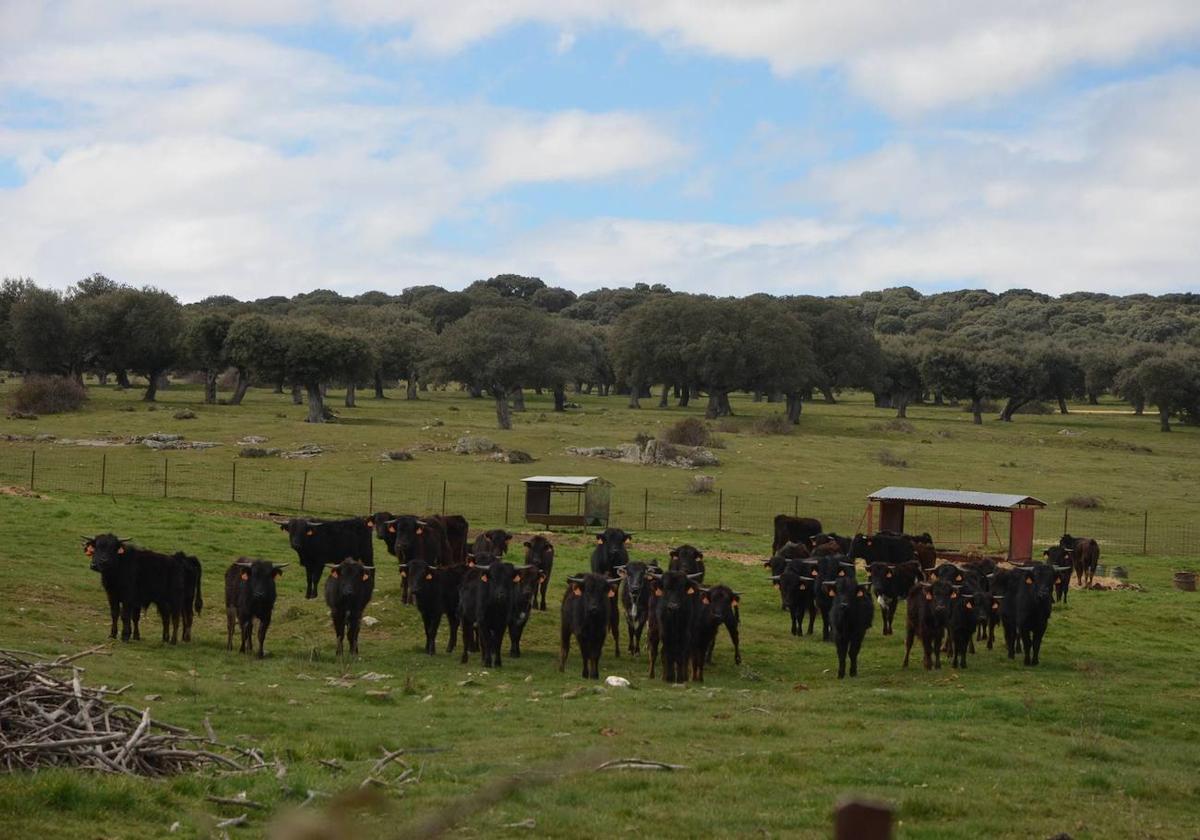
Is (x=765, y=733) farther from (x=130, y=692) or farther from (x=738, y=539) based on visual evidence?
(x=738, y=539)

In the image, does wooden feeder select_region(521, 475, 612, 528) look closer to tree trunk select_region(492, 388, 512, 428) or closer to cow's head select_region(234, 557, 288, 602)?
cow's head select_region(234, 557, 288, 602)

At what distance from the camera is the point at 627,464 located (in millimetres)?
57969

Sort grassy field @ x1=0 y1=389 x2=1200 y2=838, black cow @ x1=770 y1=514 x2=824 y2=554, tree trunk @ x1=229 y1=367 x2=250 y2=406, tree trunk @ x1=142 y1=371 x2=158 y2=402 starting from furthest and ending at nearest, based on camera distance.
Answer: tree trunk @ x1=229 y1=367 x2=250 y2=406 < tree trunk @ x1=142 y1=371 x2=158 y2=402 < black cow @ x1=770 y1=514 x2=824 y2=554 < grassy field @ x1=0 y1=389 x2=1200 y2=838

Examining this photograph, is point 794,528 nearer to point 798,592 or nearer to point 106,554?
point 798,592

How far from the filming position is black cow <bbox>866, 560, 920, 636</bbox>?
2541cm

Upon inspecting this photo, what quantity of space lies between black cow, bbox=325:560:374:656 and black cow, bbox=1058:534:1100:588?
1941 centimetres

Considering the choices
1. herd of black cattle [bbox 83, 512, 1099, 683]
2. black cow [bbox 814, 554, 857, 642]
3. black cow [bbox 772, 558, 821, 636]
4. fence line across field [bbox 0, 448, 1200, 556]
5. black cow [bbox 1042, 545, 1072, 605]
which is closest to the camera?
herd of black cattle [bbox 83, 512, 1099, 683]

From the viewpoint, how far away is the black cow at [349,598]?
67.7 ft

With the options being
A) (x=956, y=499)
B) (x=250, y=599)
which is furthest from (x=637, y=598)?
(x=956, y=499)

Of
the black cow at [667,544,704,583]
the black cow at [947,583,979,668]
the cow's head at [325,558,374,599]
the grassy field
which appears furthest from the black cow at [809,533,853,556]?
the cow's head at [325,558,374,599]

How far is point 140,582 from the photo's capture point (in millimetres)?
20531

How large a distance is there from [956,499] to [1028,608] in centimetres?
1577

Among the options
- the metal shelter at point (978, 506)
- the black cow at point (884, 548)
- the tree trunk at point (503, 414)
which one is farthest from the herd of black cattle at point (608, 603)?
the tree trunk at point (503, 414)

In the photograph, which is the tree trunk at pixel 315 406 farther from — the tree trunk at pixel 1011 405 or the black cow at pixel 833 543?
the tree trunk at pixel 1011 405
